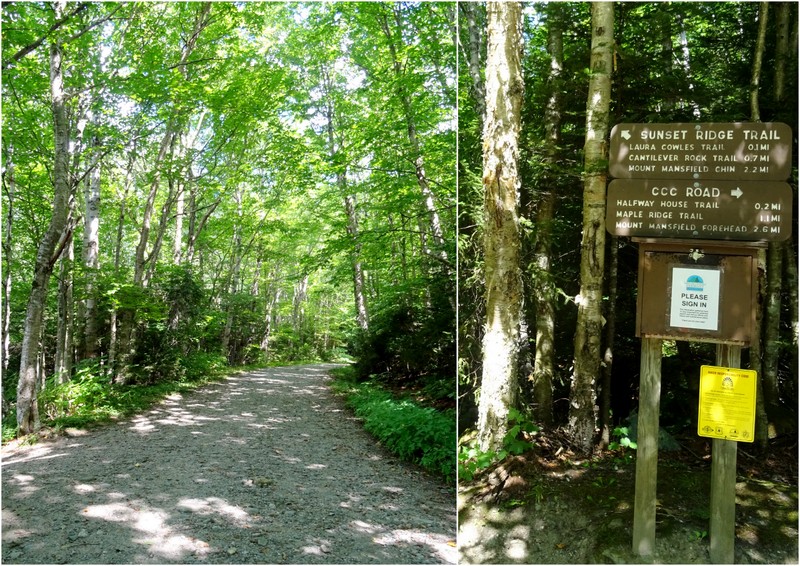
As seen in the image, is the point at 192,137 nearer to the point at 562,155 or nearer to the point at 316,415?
the point at 316,415

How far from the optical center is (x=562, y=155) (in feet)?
15.9

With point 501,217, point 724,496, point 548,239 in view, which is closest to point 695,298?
point 724,496

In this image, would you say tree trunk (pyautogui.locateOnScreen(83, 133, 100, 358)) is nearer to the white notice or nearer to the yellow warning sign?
the white notice

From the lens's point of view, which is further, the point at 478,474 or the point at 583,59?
the point at 583,59

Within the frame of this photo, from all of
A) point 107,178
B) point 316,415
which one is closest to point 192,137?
point 107,178

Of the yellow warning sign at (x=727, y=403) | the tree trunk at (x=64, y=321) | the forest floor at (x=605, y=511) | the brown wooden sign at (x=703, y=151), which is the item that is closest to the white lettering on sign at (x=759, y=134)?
the brown wooden sign at (x=703, y=151)

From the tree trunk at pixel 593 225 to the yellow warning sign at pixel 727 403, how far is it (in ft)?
4.18

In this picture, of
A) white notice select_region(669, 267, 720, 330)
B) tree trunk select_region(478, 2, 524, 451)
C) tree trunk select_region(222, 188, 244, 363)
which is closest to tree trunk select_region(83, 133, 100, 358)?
tree trunk select_region(222, 188, 244, 363)

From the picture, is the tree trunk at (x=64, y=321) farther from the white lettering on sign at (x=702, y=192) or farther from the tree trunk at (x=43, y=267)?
the white lettering on sign at (x=702, y=192)

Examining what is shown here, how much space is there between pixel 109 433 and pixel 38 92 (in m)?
4.70

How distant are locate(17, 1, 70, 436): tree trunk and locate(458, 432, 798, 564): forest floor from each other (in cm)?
538

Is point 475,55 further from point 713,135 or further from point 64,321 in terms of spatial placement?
point 64,321

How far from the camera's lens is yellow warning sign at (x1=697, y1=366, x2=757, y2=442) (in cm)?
283

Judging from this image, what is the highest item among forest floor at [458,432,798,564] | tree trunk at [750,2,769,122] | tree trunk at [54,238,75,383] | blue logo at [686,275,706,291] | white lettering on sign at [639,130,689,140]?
tree trunk at [750,2,769,122]
